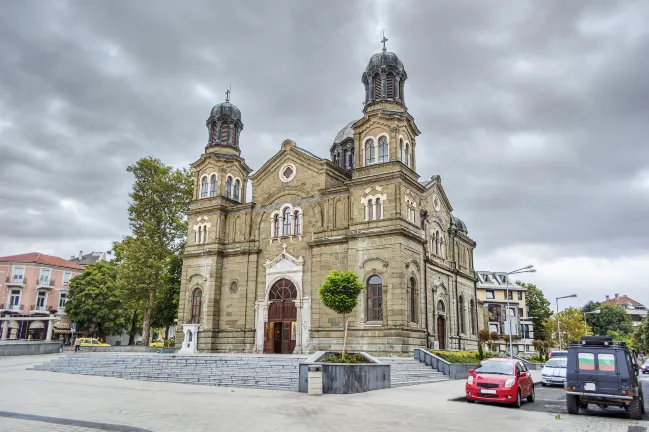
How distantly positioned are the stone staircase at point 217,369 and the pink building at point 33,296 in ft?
107

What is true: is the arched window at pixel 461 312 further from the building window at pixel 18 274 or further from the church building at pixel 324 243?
the building window at pixel 18 274

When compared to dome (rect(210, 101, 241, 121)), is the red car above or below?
below

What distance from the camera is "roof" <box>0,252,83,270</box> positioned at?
2185 inches

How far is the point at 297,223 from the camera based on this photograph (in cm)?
3422

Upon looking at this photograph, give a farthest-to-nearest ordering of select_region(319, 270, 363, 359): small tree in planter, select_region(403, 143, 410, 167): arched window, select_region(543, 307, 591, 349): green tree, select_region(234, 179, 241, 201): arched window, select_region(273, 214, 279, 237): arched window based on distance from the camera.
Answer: select_region(543, 307, 591, 349): green tree
select_region(234, 179, 241, 201): arched window
select_region(273, 214, 279, 237): arched window
select_region(403, 143, 410, 167): arched window
select_region(319, 270, 363, 359): small tree in planter

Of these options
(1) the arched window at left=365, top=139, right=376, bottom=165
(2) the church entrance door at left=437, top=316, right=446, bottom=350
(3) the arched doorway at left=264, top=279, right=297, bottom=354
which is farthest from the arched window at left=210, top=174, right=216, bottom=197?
(2) the church entrance door at left=437, top=316, right=446, bottom=350

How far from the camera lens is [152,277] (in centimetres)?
4038

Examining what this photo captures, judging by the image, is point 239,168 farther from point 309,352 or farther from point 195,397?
point 195,397

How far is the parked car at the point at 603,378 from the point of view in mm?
13844

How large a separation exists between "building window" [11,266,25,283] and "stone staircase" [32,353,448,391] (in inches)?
1307

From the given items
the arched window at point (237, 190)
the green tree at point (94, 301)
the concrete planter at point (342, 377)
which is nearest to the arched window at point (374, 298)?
the concrete planter at point (342, 377)

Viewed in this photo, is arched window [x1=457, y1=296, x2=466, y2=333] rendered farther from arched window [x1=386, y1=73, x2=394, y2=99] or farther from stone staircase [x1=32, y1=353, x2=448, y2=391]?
arched window [x1=386, y1=73, x2=394, y2=99]

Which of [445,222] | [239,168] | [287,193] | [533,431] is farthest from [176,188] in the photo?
[533,431]

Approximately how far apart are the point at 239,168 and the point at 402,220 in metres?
15.7
